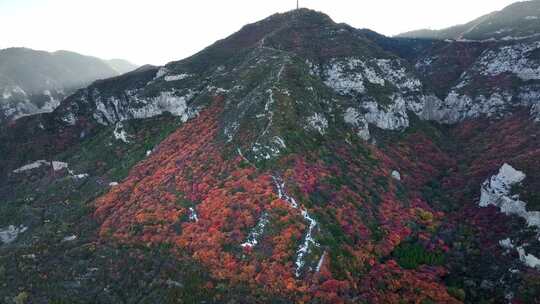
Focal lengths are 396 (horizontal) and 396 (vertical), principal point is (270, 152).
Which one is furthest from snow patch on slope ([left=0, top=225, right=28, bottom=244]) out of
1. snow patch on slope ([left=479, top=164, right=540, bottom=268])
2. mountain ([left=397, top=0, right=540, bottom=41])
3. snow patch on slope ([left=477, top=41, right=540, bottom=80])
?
mountain ([left=397, top=0, right=540, bottom=41])

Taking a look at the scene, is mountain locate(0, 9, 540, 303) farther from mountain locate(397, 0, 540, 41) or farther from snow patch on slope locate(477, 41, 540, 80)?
mountain locate(397, 0, 540, 41)

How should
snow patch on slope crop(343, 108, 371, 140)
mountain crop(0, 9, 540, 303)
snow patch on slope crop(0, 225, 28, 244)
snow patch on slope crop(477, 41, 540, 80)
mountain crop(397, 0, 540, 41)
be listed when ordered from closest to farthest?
mountain crop(0, 9, 540, 303) → snow patch on slope crop(0, 225, 28, 244) → snow patch on slope crop(343, 108, 371, 140) → snow patch on slope crop(477, 41, 540, 80) → mountain crop(397, 0, 540, 41)

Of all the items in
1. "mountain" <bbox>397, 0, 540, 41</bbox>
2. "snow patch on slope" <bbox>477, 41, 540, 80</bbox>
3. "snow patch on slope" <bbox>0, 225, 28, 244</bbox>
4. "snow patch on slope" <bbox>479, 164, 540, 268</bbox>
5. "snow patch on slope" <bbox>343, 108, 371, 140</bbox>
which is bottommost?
"snow patch on slope" <bbox>0, 225, 28, 244</bbox>

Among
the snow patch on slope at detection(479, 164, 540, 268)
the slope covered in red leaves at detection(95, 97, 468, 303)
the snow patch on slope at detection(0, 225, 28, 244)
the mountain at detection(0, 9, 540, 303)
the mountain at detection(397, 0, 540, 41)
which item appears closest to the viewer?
the slope covered in red leaves at detection(95, 97, 468, 303)

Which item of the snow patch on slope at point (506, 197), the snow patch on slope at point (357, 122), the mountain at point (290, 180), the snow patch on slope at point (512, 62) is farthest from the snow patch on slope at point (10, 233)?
the snow patch on slope at point (512, 62)

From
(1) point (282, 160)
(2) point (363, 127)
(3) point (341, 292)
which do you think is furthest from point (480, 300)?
(2) point (363, 127)

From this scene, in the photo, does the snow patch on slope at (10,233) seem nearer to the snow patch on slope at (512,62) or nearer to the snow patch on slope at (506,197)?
the snow patch on slope at (506,197)

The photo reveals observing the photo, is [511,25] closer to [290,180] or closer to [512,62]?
[512,62]

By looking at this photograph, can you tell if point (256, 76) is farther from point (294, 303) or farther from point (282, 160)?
point (294, 303)

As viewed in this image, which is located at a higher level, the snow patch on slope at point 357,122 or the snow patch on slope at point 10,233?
the snow patch on slope at point 357,122
